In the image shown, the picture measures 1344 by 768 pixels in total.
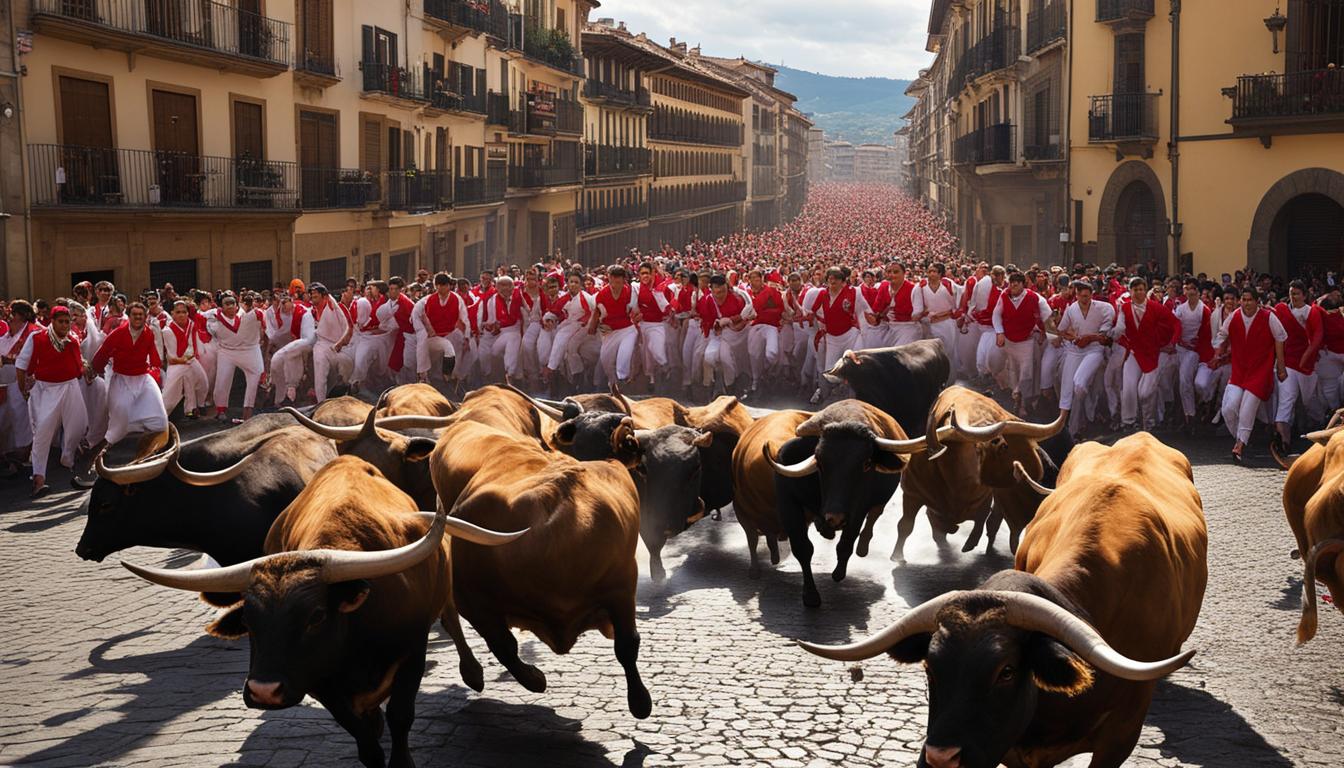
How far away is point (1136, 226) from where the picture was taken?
→ 3231 cm

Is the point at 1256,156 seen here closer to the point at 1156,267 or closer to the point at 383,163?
the point at 1156,267

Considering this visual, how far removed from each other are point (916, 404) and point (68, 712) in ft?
28.5

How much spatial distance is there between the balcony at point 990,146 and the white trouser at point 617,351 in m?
21.8

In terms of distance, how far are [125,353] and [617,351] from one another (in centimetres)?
698

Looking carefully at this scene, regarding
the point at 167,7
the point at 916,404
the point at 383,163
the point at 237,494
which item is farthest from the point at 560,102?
the point at 237,494

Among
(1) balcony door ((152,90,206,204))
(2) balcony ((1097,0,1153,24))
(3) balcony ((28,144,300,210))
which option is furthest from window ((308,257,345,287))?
(2) balcony ((1097,0,1153,24))

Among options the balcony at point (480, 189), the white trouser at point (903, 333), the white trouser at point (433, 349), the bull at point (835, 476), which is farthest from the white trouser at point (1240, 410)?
the balcony at point (480, 189)

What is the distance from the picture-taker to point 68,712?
292 inches

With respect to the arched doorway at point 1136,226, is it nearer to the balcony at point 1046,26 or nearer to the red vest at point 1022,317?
the balcony at point 1046,26

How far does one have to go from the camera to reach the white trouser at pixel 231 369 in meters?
18.4

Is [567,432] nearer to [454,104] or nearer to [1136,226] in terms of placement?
[1136,226]

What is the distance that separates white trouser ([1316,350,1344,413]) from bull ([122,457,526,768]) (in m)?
11.8

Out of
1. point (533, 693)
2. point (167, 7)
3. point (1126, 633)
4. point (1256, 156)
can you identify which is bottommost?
point (533, 693)

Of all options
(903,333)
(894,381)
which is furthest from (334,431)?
(903,333)
